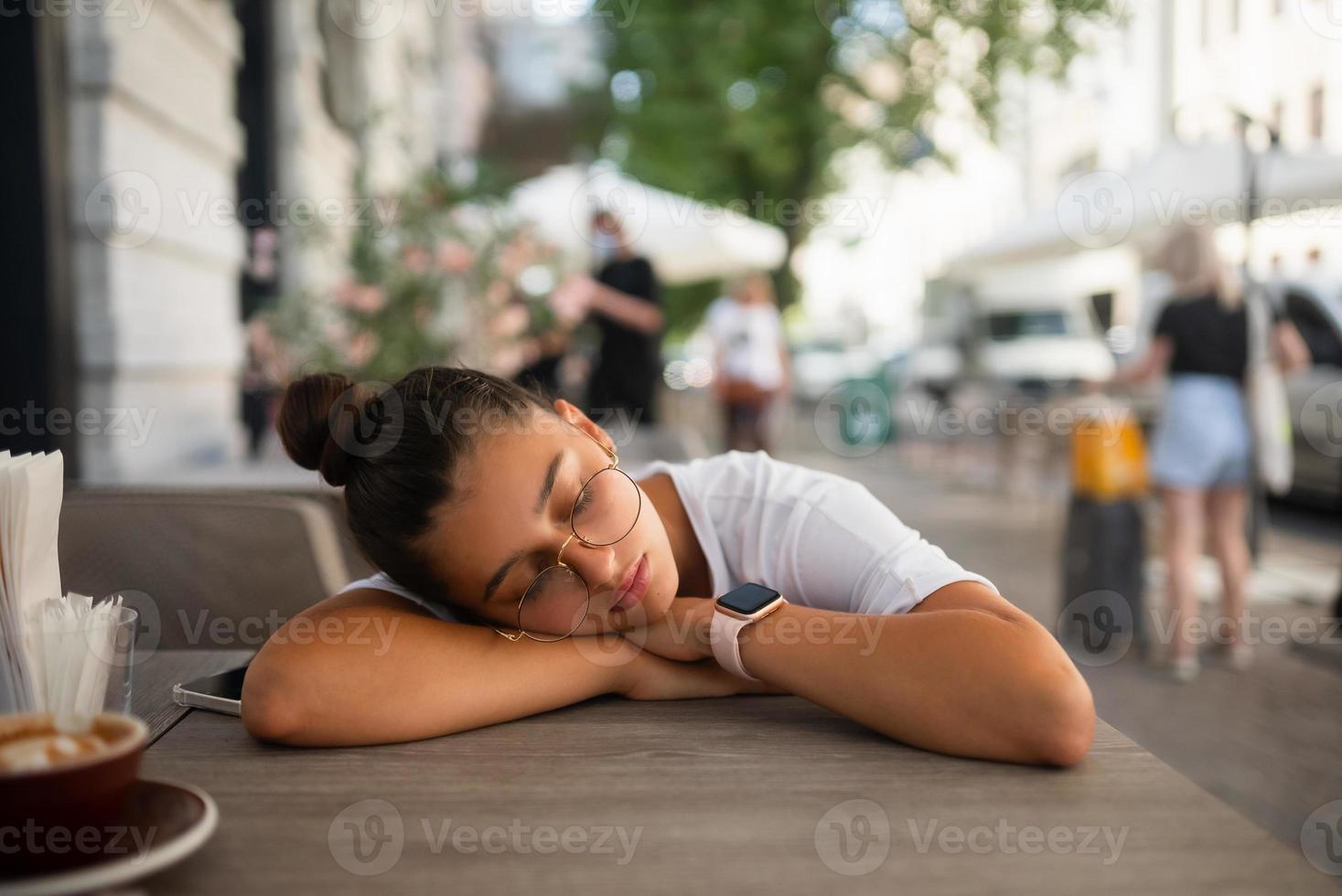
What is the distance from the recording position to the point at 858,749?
117 cm

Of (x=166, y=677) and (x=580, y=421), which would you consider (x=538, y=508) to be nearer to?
(x=580, y=421)

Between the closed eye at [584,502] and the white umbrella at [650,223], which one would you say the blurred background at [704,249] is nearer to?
the white umbrella at [650,223]

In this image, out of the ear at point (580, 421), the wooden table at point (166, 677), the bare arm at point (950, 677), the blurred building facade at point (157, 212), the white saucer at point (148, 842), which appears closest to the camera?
the white saucer at point (148, 842)

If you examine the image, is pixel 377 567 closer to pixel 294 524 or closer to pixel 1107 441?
pixel 294 524

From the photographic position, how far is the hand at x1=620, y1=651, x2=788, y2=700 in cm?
136

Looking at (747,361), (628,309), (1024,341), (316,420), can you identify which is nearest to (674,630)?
(316,420)

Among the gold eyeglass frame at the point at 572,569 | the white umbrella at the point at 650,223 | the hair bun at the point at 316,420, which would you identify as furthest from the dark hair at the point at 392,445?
the white umbrella at the point at 650,223

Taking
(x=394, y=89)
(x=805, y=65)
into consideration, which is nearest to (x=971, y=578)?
(x=394, y=89)

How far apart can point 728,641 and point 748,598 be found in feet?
0.20

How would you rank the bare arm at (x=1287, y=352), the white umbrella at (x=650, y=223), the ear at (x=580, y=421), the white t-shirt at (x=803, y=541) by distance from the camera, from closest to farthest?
the white t-shirt at (x=803, y=541) → the ear at (x=580, y=421) → the bare arm at (x=1287, y=352) → the white umbrella at (x=650, y=223)

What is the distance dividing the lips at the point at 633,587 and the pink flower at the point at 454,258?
283cm

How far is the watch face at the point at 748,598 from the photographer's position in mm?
1313

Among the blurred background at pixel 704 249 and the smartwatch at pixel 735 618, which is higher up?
the blurred background at pixel 704 249

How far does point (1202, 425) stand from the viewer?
4895 millimetres
